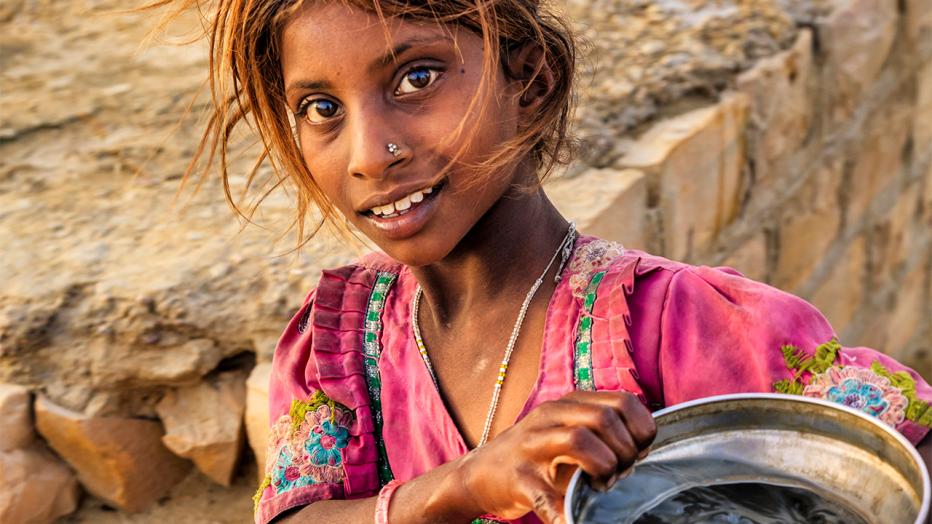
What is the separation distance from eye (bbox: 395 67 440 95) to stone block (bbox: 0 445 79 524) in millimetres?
1398

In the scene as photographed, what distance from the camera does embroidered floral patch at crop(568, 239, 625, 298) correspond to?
152 cm

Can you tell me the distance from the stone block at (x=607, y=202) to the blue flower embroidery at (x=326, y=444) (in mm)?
951

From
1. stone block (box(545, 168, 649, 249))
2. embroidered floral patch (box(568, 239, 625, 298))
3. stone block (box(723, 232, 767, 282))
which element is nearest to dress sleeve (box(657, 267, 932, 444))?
embroidered floral patch (box(568, 239, 625, 298))

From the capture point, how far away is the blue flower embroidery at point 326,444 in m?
1.62

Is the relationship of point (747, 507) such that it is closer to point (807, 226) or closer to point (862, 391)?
point (862, 391)

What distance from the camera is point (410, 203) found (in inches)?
55.4

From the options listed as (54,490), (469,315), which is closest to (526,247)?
(469,315)

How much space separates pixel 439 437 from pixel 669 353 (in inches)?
13.8

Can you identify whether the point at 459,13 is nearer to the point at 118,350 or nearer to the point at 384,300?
the point at 384,300

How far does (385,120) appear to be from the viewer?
1.38m

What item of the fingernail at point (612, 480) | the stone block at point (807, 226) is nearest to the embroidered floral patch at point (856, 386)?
the fingernail at point (612, 480)

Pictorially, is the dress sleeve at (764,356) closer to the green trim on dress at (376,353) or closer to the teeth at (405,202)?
the teeth at (405,202)

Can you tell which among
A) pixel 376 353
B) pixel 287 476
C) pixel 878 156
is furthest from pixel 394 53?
pixel 878 156

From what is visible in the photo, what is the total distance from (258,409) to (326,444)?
0.73 metres
